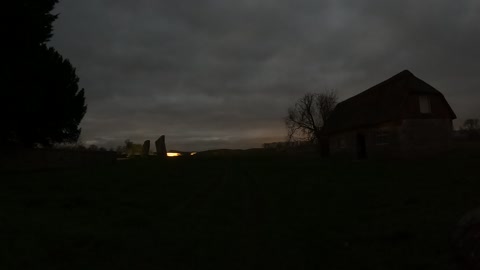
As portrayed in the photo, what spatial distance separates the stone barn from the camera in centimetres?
3547

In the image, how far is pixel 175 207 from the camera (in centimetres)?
1315

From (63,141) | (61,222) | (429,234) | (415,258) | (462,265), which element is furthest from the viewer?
(63,141)

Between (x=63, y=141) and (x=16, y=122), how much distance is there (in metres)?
6.10

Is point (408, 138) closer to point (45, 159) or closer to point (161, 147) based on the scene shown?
point (45, 159)

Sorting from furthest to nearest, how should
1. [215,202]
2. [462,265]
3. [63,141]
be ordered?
[63,141], [215,202], [462,265]

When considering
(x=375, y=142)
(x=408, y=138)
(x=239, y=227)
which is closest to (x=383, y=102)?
(x=375, y=142)

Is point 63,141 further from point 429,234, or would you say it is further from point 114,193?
point 429,234

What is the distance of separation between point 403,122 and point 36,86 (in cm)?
2644

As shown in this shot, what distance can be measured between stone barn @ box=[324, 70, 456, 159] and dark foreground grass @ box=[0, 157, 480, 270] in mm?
19734

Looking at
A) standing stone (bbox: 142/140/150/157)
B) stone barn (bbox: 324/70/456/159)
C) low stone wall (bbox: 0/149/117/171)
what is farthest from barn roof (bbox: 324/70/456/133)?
standing stone (bbox: 142/140/150/157)

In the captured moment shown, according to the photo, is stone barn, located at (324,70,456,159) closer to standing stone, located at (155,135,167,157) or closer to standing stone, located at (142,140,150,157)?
standing stone, located at (155,135,167,157)

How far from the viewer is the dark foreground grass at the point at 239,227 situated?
7171mm

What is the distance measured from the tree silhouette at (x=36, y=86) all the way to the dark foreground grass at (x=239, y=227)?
367 inches

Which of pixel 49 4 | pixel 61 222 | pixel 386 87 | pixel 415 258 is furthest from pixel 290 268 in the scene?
pixel 386 87
